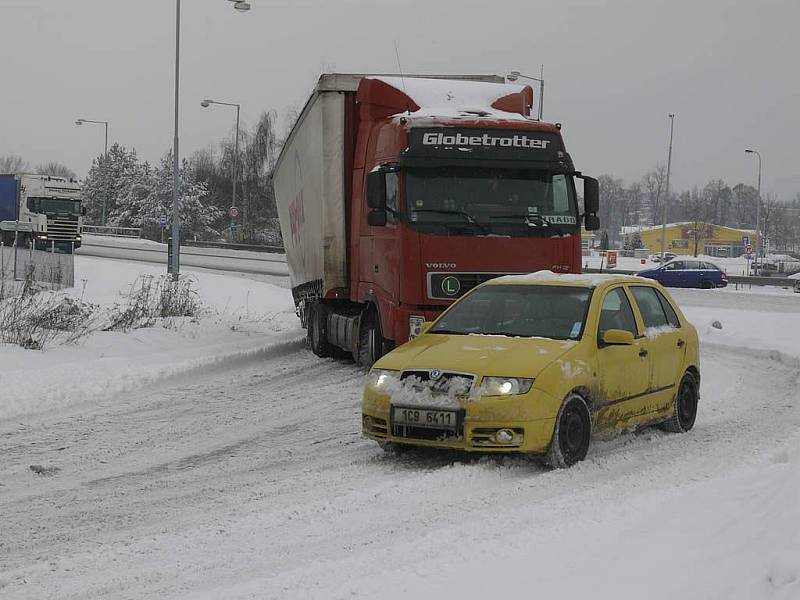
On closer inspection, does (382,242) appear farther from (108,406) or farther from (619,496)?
(619,496)

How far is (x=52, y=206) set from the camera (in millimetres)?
49625

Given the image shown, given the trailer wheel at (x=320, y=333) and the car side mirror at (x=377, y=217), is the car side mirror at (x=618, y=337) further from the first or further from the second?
the trailer wheel at (x=320, y=333)

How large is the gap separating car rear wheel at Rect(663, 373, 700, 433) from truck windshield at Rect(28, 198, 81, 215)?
44020 mm

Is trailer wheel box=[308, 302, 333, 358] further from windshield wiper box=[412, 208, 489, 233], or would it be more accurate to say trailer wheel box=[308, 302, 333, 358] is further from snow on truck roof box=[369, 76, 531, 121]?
windshield wiper box=[412, 208, 489, 233]

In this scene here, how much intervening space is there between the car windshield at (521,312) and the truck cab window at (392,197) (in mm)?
3268

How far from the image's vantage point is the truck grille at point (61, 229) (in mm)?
49125

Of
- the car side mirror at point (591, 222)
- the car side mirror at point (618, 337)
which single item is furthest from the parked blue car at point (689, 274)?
the car side mirror at point (618, 337)

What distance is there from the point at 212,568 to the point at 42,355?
901cm

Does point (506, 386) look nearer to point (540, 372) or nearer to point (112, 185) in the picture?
point (540, 372)

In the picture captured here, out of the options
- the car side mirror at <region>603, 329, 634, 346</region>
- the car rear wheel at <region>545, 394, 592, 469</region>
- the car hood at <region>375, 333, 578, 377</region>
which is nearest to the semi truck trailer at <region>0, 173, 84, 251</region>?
the car hood at <region>375, 333, 578, 377</region>

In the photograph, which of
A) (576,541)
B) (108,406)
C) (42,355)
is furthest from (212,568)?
(42,355)

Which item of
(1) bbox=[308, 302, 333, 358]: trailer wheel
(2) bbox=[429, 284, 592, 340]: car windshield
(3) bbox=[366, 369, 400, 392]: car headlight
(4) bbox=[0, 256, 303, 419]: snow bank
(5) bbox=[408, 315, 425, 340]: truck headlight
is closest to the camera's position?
(3) bbox=[366, 369, 400, 392]: car headlight

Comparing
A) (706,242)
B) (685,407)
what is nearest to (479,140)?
(685,407)

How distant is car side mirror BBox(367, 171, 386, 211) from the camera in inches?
502
